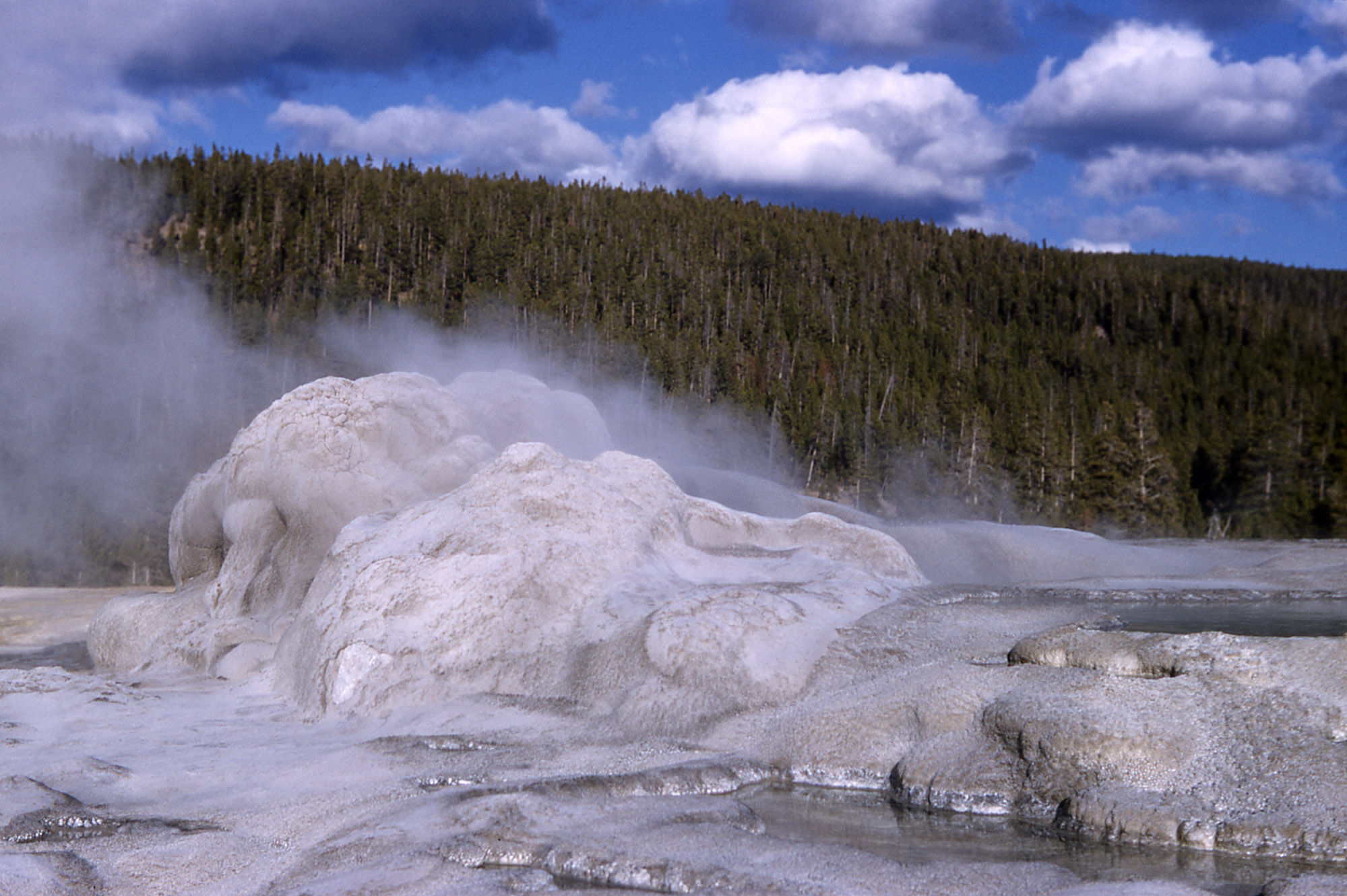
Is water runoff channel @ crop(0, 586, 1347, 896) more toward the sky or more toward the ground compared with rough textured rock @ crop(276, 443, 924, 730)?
more toward the ground

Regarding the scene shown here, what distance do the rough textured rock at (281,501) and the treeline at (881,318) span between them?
1200 inches

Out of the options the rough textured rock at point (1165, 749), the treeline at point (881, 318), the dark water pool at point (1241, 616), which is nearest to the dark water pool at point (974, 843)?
the rough textured rock at point (1165, 749)

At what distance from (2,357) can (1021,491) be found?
43312 mm

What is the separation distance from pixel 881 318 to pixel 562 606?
68825 mm

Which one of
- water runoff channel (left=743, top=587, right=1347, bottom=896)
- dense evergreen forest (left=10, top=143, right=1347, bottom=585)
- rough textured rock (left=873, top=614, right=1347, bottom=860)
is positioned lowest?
water runoff channel (left=743, top=587, right=1347, bottom=896)

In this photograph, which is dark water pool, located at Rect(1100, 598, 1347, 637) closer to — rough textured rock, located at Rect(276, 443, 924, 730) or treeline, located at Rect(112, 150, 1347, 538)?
rough textured rock, located at Rect(276, 443, 924, 730)

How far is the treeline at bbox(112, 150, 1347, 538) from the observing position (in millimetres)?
42750

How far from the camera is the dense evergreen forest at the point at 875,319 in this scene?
42.8 m

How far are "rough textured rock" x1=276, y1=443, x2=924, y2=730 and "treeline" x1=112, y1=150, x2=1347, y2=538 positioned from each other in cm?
3056

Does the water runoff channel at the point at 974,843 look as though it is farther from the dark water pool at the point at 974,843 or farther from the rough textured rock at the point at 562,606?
the rough textured rock at the point at 562,606

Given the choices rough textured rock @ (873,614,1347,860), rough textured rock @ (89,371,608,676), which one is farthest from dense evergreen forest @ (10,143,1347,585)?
rough textured rock @ (873,614,1347,860)

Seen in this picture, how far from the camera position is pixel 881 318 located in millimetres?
75188

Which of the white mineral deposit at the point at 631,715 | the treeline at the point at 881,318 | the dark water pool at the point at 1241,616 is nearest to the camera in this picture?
the white mineral deposit at the point at 631,715

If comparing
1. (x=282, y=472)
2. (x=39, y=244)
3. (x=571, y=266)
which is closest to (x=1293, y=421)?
(x=282, y=472)
